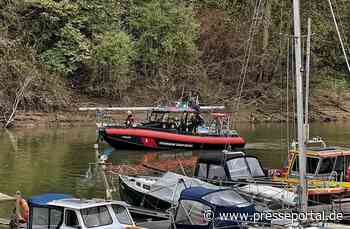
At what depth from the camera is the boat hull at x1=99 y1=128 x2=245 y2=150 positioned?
42812 mm

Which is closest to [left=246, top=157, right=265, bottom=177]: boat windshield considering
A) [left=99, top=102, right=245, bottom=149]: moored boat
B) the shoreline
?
[left=99, top=102, right=245, bottom=149]: moored boat

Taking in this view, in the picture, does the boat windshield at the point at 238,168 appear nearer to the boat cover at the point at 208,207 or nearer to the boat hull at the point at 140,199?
the boat hull at the point at 140,199

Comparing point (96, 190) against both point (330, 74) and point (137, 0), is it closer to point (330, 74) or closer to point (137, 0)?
point (137, 0)

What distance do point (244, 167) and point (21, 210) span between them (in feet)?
27.5

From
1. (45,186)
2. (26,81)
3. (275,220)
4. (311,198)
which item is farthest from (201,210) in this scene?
(26,81)

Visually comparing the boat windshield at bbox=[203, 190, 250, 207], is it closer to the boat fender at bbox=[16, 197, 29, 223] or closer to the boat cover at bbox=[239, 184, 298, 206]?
the boat cover at bbox=[239, 184, 298, 206]

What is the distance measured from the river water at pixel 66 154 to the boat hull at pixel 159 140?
0.93 m

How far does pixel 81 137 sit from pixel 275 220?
34.0 m

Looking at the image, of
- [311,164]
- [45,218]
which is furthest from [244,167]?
[45,218]

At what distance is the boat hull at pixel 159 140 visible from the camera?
140 ft

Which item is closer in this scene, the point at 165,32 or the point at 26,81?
the point at 26,81

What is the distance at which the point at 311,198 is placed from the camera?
22188 mm

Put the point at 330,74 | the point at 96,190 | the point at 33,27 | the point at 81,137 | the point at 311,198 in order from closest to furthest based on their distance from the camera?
the point at 311,198 < the point at 96,190 < the point at 81,137 < the point at 33,27 < the point at 330,74

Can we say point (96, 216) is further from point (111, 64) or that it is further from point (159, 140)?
point (111, 64)
